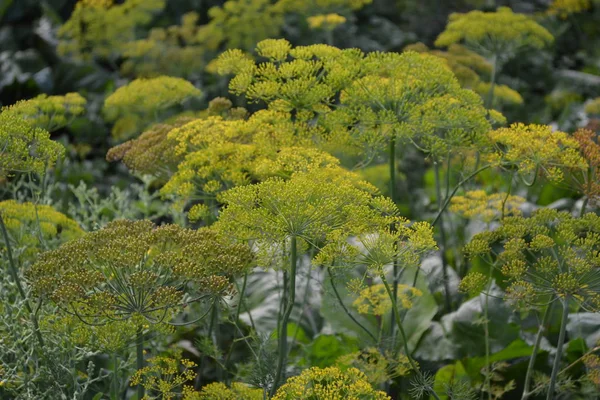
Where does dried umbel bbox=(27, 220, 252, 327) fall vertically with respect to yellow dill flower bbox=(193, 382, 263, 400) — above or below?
above

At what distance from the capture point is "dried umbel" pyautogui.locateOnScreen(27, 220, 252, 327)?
2.31m

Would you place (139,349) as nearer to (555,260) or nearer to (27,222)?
(27,222)

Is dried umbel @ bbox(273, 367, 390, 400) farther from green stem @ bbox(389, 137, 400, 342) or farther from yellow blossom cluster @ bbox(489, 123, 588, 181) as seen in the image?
yellow blossom cluster @ bbox(489, 123, 588, 181)

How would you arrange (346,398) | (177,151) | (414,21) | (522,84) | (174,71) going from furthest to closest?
(414,21), (522,84), (174,71), (177,151), (346,398)

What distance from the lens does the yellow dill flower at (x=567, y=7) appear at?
9.11m

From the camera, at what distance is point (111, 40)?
22.4 feet

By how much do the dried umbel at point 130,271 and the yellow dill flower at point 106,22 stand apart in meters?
4.50

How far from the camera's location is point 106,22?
6.70m

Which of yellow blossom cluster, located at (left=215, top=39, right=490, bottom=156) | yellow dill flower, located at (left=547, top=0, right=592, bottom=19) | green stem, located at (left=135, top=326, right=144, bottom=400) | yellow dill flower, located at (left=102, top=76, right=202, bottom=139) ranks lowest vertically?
yellow dill flower, located at (left=547, top=0, right=592, bottom=19)

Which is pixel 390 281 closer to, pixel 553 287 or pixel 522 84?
pixel 553 287

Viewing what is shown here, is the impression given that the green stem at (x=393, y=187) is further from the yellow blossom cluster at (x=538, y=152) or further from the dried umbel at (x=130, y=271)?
the dried umbel at (x=130, y=271)

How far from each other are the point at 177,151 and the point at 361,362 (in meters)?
1.19

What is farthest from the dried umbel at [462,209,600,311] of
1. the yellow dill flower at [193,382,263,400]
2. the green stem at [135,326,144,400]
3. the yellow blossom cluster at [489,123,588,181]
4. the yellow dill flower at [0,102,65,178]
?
the yellow dill flower at [0,102,65,178]

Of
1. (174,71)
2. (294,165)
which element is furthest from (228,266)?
(174,71)
